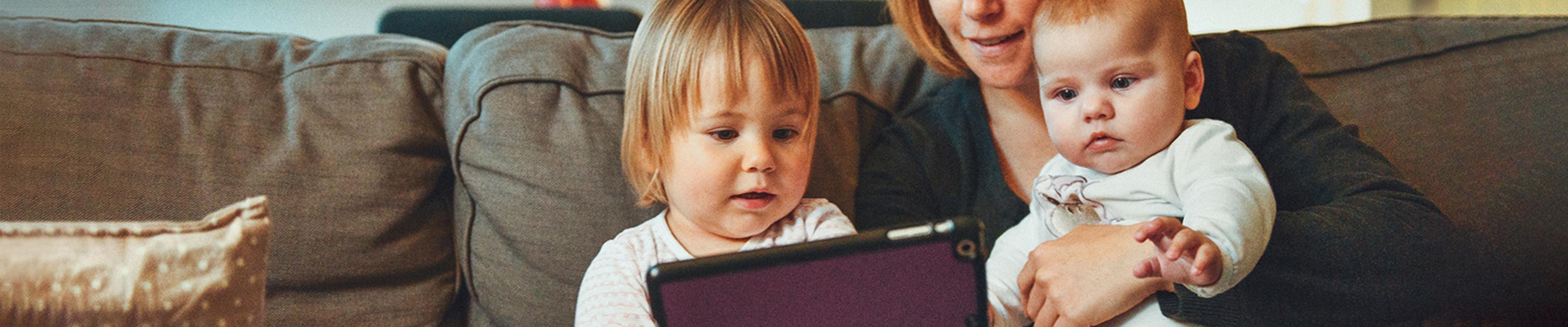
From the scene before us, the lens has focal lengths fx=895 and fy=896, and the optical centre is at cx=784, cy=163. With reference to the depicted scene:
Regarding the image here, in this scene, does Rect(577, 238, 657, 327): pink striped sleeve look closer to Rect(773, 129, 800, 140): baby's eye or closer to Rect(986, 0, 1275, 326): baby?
Rect(773, 129, 800, 140): baby's eye

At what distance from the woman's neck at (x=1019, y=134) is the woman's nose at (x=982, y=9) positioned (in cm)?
7

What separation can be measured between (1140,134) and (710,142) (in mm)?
328

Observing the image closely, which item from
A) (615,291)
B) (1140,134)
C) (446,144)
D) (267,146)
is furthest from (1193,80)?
(267,146)

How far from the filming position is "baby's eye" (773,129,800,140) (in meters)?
0.71

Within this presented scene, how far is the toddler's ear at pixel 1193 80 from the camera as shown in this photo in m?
0.70

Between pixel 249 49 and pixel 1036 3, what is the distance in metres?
0.73

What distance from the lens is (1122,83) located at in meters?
0.67

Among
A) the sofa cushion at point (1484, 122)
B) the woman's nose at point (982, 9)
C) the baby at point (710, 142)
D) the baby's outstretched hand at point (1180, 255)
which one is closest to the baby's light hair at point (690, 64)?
the baby at point (710, 142)

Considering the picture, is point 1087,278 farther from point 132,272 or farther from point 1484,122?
point 132,272

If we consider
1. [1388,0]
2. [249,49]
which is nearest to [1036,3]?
[1388,0]

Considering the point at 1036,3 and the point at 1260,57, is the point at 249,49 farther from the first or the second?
the point at 1260,57

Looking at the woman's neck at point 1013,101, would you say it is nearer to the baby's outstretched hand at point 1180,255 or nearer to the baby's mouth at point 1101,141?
the baby's mouth at point 1101,141

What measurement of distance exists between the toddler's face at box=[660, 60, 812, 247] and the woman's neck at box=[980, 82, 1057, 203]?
22cm

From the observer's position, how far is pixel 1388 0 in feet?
3.33
